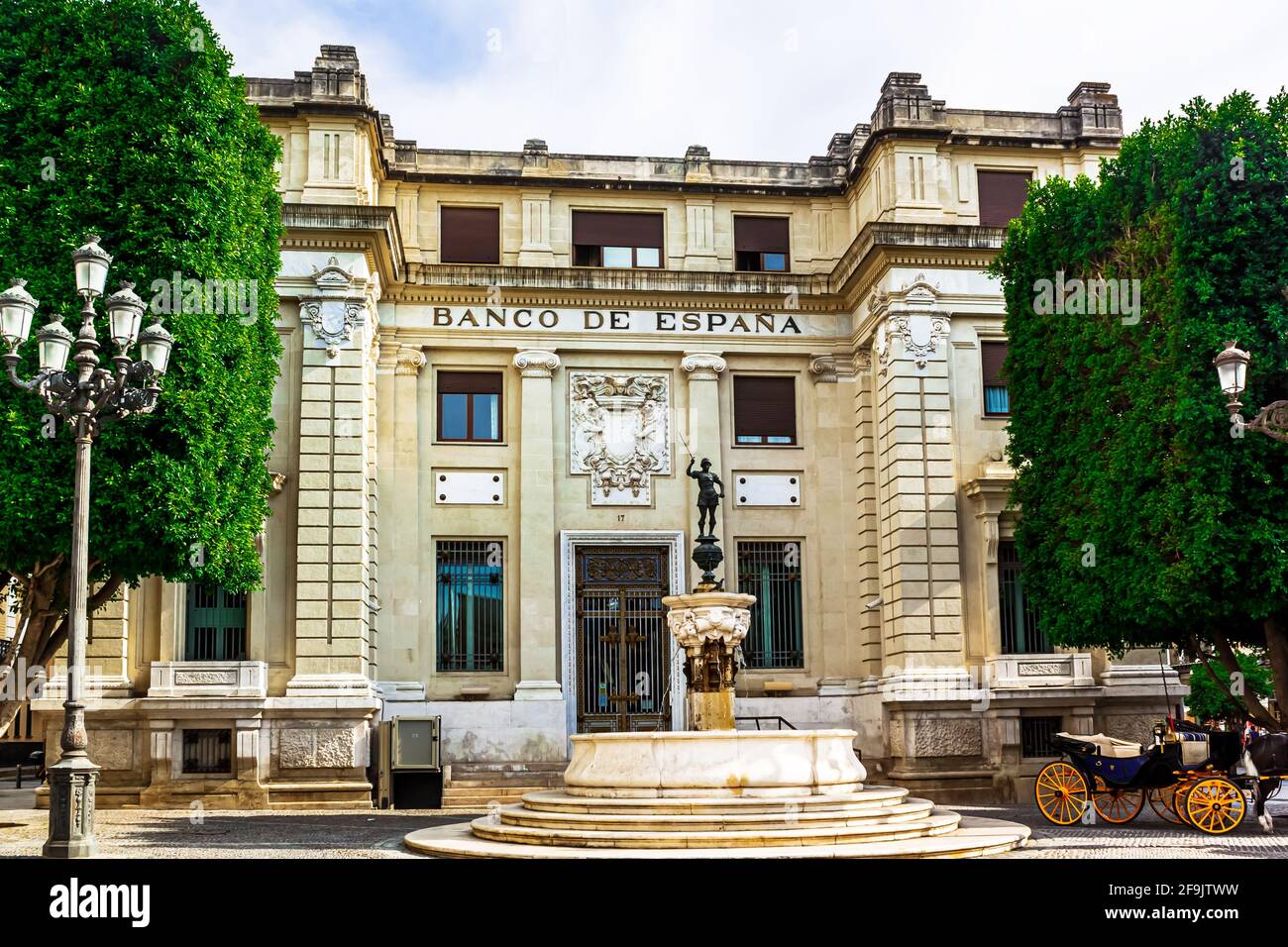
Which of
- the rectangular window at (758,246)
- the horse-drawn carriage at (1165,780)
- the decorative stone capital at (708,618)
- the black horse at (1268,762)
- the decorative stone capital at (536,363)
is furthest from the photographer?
the rectangular window at (758,246)

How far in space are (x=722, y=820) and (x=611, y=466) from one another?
13671mm

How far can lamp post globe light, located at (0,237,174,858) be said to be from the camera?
13.3 meters

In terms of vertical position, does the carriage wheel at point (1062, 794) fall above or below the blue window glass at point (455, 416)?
below

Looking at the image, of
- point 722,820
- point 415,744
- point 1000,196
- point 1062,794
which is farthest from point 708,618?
point 1000,196

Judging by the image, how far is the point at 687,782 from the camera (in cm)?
1436

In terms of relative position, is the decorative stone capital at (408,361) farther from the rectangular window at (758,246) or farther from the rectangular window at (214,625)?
the rectangular window at (758,246)

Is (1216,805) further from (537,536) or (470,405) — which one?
(470,405)

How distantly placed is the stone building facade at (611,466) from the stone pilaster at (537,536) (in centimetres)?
6

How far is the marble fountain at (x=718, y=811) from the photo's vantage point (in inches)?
528

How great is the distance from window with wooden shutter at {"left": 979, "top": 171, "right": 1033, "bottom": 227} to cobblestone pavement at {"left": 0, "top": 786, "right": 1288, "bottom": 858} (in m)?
11.6

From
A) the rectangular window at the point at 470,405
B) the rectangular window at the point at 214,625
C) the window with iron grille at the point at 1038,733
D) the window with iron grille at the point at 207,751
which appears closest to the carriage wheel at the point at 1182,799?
the window with iron grille at the point at 1038,733

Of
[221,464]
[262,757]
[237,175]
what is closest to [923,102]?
[237,175]

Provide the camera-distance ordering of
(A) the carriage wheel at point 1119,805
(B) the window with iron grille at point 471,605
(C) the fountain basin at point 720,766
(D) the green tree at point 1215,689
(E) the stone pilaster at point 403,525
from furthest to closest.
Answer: (D) the green tree at point 1215,689
(B) the window with iron grille at point 471,605
(E) the stone pilaster at point 403,525
(A) the carriage wheel at point 1119,805
(C) the fountain basin at point 720,766

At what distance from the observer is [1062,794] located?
17609 millimetres
